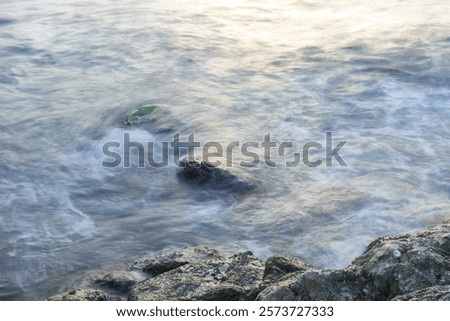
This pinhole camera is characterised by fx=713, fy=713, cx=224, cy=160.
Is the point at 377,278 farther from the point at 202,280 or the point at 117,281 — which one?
the point at 117,281

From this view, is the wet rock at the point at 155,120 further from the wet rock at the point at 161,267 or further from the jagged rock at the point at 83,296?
the jagged rock at the point at 83,296

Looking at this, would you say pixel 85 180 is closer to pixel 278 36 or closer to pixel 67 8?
pixel 278 36

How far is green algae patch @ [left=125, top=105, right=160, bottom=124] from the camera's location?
11185mm

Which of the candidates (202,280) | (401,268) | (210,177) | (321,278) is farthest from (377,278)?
(210,177)

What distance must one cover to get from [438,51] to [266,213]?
6.67 m

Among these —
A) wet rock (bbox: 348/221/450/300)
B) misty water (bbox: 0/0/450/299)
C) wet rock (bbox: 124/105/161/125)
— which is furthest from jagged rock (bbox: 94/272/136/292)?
wet rock (bbox: 124/105/161/125)

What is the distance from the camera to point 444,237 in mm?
5195

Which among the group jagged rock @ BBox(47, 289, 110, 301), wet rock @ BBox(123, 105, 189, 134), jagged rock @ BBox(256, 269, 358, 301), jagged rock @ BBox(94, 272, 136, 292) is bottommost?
jagged rock @ BBox(94, 272, 136, 292)

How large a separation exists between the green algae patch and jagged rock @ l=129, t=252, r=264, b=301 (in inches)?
195

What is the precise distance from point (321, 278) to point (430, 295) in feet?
2.35

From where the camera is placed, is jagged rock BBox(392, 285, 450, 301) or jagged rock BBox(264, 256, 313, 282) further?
jagged rock BBox(264, 256, 313, 282)

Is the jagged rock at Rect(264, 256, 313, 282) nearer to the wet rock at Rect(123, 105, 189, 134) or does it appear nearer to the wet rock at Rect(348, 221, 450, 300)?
the wet rock at Rect(348, 221, 450, 300)

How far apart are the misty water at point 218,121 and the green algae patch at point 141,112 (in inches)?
9.8

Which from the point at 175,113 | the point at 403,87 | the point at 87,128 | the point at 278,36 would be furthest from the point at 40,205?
the point at 278,36
